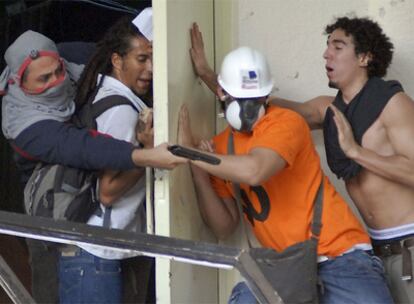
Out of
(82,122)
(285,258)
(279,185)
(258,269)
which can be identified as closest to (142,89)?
(82,122)

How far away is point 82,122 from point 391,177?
3.52ft

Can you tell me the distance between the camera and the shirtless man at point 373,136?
10.6 feet

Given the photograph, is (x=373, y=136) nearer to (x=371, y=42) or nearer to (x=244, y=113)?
(x=371, y=42)

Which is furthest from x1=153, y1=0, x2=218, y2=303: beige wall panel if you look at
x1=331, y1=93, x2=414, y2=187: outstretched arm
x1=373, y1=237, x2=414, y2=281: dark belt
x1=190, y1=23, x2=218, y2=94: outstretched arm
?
x1=373, y1=237, x2=414, y2=281: dark belt

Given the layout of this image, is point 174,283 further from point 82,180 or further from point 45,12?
point 45,12

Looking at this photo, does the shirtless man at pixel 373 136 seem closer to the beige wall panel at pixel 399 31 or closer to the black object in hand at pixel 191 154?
the beige wall panel at pixel 399 31

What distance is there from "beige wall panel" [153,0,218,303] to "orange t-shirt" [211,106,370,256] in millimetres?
223

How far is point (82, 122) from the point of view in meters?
3.36

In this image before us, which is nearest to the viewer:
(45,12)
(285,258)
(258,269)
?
(258,269)

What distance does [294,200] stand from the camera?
126 inches

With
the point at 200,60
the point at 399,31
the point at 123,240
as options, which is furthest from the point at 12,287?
the point at 399,31

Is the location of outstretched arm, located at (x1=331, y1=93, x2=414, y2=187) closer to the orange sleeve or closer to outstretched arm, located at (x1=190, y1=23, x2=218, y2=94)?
the orange sleeve

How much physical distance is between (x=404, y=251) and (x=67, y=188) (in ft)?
3.82

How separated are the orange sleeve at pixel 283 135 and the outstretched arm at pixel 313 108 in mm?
379
